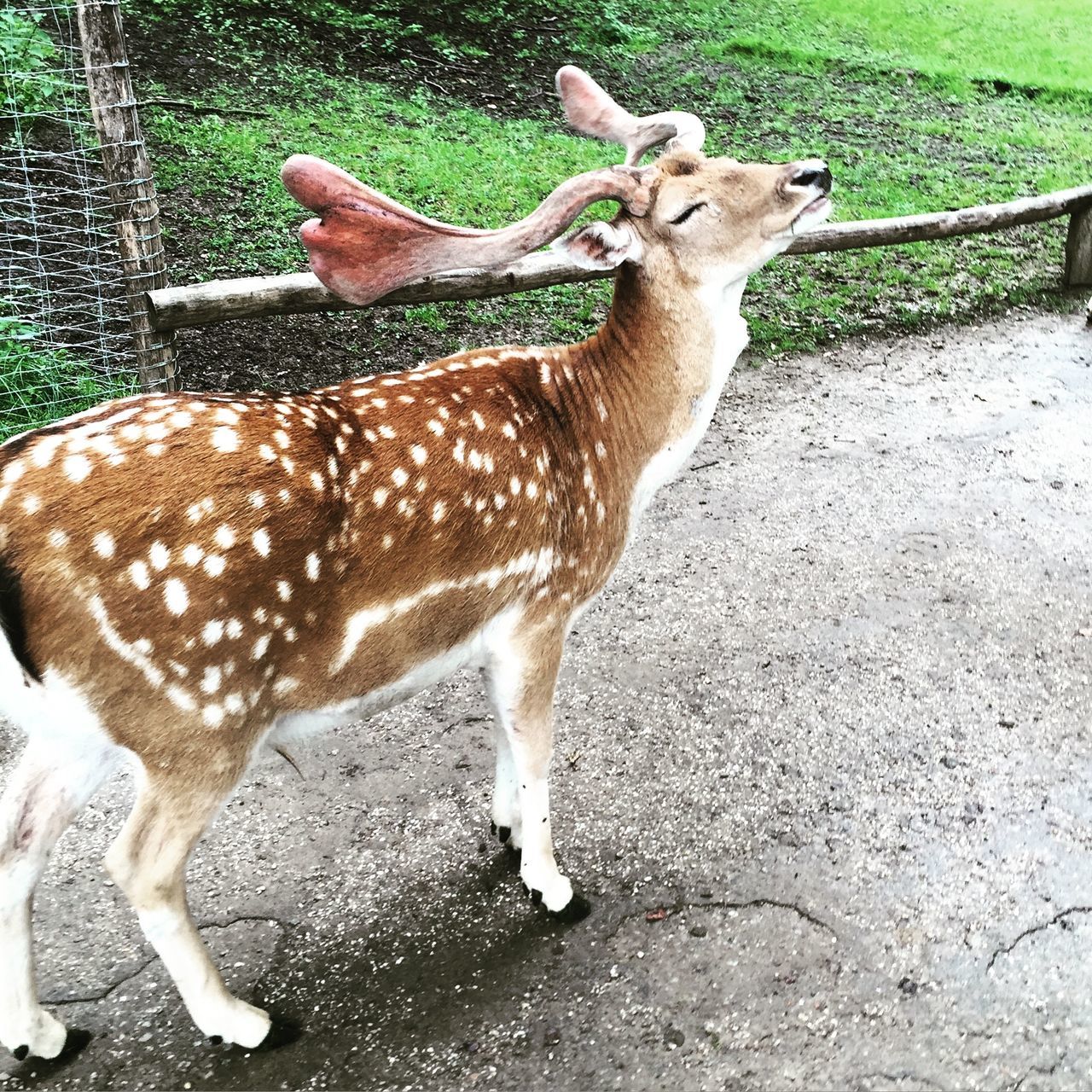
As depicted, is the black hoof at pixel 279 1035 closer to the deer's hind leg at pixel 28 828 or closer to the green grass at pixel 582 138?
the deer's hind leg at pixel 28 828

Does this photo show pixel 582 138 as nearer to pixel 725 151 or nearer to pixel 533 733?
pixel 725 151

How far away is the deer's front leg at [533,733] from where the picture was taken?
2.33 meters

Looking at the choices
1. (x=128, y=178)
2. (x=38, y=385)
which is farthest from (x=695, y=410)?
(x=38, y=385)

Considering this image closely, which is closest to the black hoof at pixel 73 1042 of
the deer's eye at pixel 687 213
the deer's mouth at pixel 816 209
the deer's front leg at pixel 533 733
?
the deer's front leg at pixel 533 733

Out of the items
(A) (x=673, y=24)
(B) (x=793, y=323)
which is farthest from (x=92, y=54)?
(A) (x=673, y=24)

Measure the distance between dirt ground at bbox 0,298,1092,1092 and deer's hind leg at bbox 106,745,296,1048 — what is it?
0.30m

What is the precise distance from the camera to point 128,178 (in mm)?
3652

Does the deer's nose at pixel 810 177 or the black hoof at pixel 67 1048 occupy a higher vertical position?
the deer's nose at pixel 810 177

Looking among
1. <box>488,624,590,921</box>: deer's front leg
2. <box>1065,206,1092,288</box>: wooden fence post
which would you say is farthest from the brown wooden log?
<box>488,624,590,921</box>: deer's front leg

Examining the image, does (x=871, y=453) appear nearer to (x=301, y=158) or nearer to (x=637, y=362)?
(x=637, y=362)

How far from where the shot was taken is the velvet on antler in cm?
214

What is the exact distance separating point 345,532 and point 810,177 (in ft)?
4.43

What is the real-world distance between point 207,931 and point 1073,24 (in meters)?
15.2

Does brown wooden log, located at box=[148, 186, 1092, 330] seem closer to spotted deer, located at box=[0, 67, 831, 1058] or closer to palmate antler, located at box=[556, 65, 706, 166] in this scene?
palmate antler, located at box=[556, 65, 706, 166]
